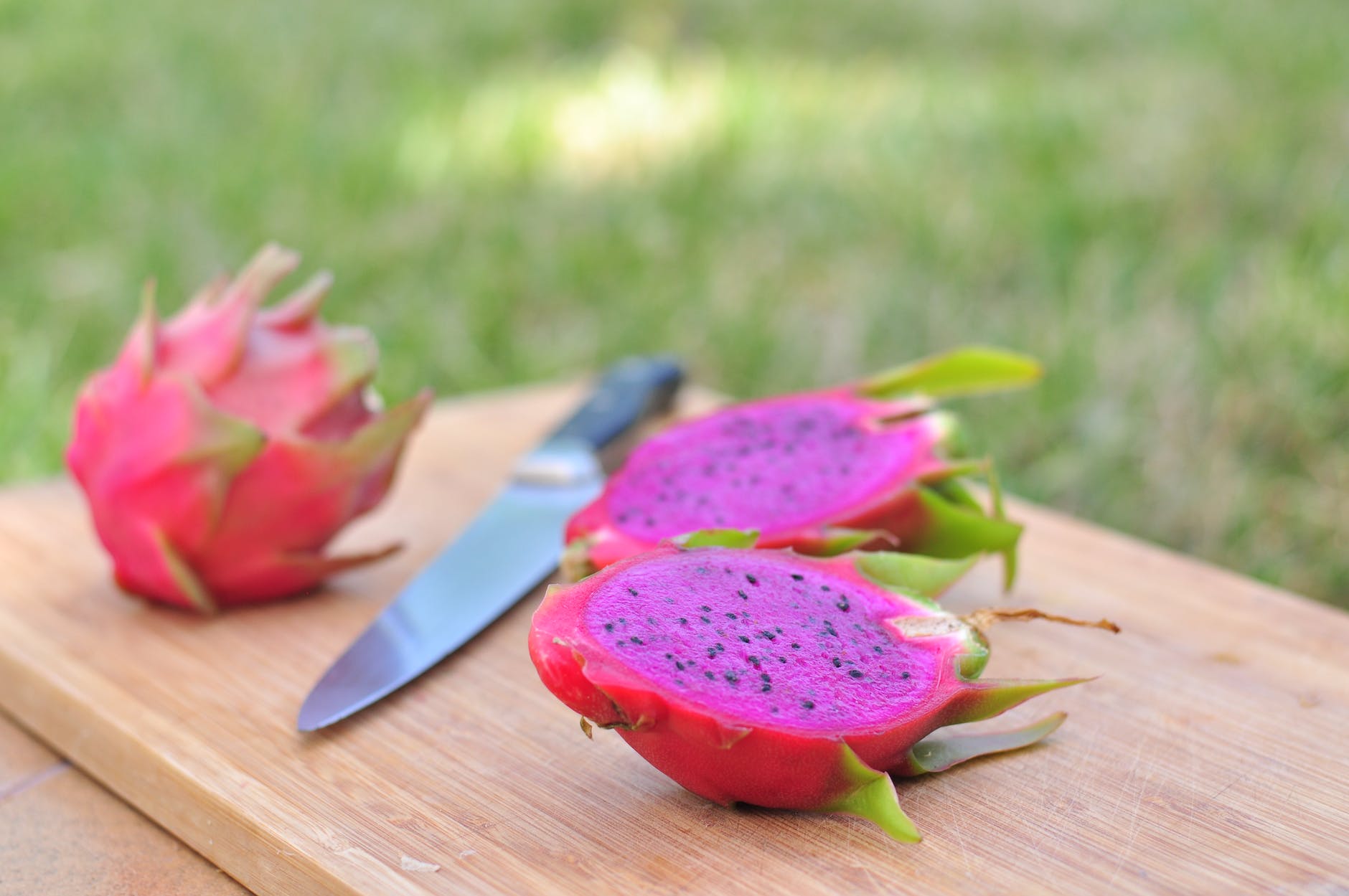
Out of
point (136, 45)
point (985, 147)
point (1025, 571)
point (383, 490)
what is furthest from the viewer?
point (136, 45)

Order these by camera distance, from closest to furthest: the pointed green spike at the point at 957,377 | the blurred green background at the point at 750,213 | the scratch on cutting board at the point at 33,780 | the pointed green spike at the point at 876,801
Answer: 1. the pointed green spike at the point at 876,801
2. the scratch on cutting board at the point at 33,780
3. the pointed green spike at the point at 957,377
4. the blurred green background at the point at 750,213

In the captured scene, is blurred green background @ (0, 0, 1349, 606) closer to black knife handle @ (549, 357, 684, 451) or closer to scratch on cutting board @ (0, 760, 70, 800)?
black knife handle @ (549, 357, 684, 451)

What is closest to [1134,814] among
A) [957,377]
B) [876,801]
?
[876,801]

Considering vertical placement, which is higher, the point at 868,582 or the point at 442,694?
the point at 868,582

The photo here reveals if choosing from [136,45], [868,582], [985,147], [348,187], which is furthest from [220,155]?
[868,582]

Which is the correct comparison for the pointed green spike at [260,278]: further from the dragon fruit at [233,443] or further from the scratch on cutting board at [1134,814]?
the scratch on cutting board at [1134,814]

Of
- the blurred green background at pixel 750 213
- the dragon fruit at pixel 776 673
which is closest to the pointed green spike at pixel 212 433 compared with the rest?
the dragon fruit at pixel 776 673

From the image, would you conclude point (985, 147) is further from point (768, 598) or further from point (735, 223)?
point (768, 598)

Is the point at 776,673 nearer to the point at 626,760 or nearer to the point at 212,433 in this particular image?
the point at 626,760
